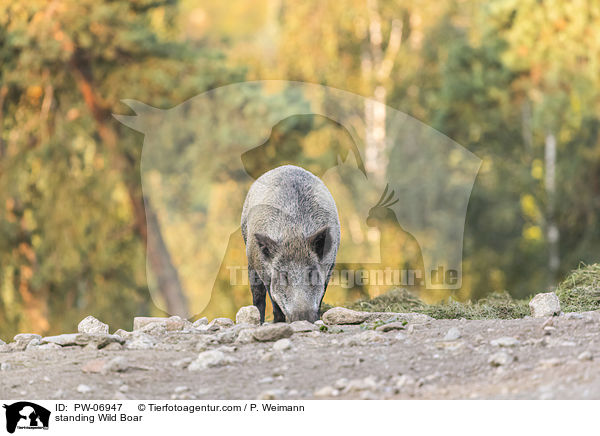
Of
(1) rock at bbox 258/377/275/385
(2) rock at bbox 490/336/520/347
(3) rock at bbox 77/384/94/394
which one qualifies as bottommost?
(3) rock at bbox 77/384/94/394

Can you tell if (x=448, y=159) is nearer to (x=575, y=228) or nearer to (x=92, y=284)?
(x=575, y=228)

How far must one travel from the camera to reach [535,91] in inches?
1015

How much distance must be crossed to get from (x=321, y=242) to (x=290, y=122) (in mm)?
12063

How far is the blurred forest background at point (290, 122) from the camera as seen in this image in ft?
63.7

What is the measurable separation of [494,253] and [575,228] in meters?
2.95

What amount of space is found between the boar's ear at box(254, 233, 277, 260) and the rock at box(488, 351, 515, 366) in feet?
11.2

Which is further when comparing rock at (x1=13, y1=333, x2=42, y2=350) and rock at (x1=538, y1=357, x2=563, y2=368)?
rock at (x1=13, y1=333, x2=42, y2=350)

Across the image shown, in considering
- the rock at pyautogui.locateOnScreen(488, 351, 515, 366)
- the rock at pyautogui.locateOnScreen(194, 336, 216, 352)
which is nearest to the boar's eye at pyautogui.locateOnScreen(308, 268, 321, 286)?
the rock at pyautogui.locateOnScreen(194, 336, 216, 352)

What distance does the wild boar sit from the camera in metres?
8.41

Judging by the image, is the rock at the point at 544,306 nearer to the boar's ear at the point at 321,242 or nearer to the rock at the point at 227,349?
the boar's ear at the point at 321,242

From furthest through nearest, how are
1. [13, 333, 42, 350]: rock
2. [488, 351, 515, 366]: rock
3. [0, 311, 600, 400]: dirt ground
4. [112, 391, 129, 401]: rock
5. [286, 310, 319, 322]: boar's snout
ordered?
[286, 310, 319, 322]: boar's snout, [13, 333, 42, 350]: rock, [488, 351, 515, 366]: rock, [112, 391, 129, 401]: rock, [0, 311, 600, 400]: dirt ground

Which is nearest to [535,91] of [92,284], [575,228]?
[575,228]

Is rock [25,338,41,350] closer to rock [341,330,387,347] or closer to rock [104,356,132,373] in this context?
rock [104,356,132,373]

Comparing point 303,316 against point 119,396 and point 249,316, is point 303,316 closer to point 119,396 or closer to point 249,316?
point 249,316
